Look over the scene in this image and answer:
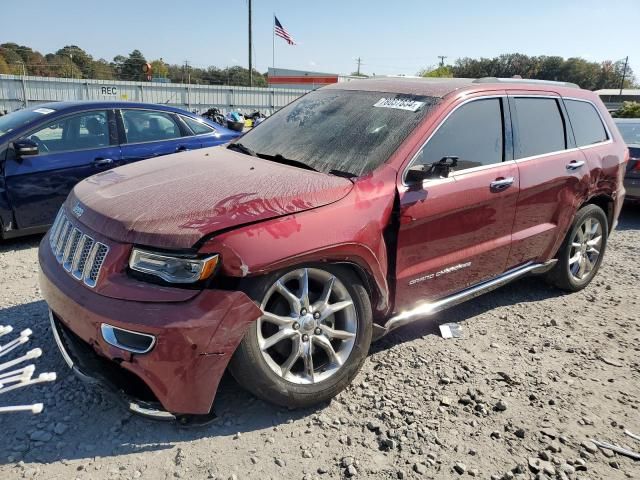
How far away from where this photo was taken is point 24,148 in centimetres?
501

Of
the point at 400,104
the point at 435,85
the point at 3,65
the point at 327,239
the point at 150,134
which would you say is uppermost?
the point at 3,65

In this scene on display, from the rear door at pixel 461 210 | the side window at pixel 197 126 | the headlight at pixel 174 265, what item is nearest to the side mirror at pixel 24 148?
the side window at pixel 197 126

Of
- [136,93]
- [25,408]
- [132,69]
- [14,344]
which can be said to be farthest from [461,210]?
[132,69]

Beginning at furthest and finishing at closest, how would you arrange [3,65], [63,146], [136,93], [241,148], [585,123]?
[3,65]
[136,93]
[63,146]
[585,123]
[241,148]

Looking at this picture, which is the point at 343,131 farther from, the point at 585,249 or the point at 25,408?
the point at 585,249

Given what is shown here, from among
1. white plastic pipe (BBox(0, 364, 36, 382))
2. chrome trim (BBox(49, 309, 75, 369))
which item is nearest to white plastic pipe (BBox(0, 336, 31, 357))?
white plastic pipe (BBox(0, 364, 36, 382))

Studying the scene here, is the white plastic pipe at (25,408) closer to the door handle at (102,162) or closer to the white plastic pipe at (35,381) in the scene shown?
the white plastic pipe at (35,381)

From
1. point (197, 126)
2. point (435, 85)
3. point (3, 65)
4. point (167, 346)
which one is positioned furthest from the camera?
point (3, 65)

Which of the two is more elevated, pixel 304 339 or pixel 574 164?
pixel 574 164

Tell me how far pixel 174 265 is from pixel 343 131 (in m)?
1.55

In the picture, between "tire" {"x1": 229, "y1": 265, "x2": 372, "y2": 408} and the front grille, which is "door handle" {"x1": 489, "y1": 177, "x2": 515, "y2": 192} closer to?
"tire" {"x1": 229, "y1": 265, "x2": 372, "y2": 408}

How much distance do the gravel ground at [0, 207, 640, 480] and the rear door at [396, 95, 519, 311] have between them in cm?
51

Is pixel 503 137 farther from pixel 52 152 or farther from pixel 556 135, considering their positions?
pixel 52 152

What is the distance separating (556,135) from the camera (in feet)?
13.5
